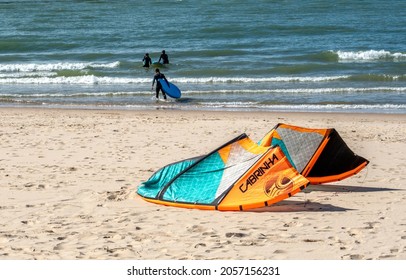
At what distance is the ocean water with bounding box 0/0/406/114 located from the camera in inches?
901

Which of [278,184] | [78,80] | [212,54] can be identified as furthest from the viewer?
[212,54]

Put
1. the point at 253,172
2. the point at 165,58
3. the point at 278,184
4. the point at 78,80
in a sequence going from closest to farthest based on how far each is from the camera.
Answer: the point at 278,184 < the point at 253,172 < the point at 78,80 < the point at 165,58

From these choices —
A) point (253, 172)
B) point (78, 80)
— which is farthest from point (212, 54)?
point (253, 172)

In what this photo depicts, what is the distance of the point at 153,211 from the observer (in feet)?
30.9

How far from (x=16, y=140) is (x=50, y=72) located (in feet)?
50.0

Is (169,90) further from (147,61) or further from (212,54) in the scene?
(212,54)

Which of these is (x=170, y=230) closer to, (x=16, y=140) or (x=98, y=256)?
(x=98, y=256)

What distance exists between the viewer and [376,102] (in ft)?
70.4

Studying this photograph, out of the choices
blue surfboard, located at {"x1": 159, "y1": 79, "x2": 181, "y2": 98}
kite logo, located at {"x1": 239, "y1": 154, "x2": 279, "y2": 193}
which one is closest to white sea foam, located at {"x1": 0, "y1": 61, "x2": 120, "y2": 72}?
blue surfboard, located at {"x1": 159, "y1": 79, "x2": 181, "y2": 98}

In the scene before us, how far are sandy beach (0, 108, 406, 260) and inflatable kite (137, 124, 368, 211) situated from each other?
0.59 ft

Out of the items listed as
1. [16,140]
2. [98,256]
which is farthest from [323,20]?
Result: [98,256]

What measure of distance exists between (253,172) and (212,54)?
23.2 m

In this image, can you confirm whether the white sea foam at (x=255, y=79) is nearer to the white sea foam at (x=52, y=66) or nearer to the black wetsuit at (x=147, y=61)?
the black wetsuit at (x=147, y=61)

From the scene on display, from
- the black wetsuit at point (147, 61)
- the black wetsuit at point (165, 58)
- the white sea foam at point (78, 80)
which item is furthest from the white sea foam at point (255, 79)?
the black wetsuit at point (165, 58)
